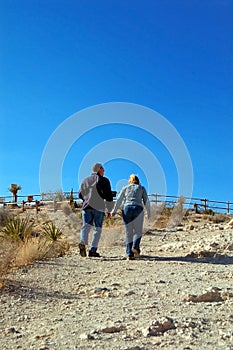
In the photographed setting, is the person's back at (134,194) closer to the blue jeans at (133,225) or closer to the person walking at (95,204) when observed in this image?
the blue jeans at (133,225)

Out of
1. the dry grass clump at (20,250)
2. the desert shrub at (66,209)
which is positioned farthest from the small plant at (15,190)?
the dry grass clump at (20,250)

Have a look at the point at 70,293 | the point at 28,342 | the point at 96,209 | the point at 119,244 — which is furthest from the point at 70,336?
the point at 119,244

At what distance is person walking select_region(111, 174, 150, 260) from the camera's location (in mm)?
9867

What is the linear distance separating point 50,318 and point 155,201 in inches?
1023

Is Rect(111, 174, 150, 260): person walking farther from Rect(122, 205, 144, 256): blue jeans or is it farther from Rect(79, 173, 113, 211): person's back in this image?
Rect(79, 173, 113, 211): person's back

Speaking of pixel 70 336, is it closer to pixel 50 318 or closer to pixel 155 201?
pixel 50 318

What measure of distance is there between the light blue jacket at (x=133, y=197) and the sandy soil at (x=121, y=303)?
1159 mm

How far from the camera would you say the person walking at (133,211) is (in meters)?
9.87

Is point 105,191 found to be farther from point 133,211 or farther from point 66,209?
point 66,209

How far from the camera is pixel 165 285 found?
6699mm

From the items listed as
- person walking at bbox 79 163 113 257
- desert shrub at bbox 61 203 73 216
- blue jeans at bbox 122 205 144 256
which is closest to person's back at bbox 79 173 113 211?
person walking at bbox 79 163 113 257

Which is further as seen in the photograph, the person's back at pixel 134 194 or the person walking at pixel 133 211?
the person's back at pixel 134 194

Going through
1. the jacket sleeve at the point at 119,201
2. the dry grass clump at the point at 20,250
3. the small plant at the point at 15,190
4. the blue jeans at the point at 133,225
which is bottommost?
the dry grass clump at the point at 20,250

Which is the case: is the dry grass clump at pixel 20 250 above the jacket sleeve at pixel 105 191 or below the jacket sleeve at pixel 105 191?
below
